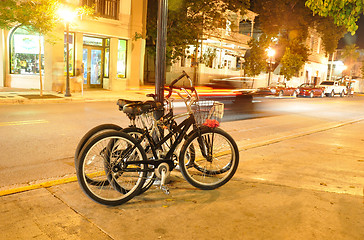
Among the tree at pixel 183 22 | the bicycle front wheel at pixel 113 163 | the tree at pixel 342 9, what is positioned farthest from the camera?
the tree at pixel 183 22

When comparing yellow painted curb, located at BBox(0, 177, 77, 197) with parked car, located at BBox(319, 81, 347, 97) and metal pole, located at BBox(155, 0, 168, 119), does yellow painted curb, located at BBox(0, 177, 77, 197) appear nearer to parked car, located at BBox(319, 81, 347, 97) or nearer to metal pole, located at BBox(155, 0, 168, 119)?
metal pole, located at BBox(155, 0, 168, 119)

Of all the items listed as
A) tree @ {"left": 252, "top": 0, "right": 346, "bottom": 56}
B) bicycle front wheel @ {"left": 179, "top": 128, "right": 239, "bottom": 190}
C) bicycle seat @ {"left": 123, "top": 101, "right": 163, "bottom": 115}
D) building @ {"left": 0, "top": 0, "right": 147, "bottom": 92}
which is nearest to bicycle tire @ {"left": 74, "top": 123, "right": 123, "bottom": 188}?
bicycle seat @ {"left": 123, "top": 101, "right": 163, "bottom": 115}

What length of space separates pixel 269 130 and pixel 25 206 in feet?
27.1

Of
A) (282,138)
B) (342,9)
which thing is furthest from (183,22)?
(342,9)

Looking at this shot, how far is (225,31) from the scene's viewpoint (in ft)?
115

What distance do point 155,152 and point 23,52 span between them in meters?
18.0

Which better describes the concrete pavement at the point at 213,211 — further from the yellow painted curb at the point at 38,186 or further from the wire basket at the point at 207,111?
the wire basket at the point at 207,111

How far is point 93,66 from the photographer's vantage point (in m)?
22.7

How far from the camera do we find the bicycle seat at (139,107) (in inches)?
159

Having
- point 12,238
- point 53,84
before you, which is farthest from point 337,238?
point 53,84

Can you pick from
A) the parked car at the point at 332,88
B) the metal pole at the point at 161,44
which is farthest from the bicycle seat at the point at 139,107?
the parked car at the point at 332,88

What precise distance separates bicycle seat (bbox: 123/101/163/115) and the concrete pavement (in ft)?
3.75

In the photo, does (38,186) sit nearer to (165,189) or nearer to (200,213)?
(165,189)

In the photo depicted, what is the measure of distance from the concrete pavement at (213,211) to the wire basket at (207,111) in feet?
3.31
